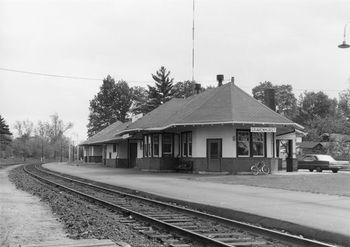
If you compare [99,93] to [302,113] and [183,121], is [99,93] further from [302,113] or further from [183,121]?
[183,121]

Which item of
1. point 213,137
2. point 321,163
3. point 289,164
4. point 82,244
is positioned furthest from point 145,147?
point 82,244

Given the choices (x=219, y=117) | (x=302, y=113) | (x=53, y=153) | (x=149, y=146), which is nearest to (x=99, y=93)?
(x=53, y=153)

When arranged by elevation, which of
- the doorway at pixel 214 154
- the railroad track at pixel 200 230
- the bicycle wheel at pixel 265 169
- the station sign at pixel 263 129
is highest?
the station sign at pixel 263 129

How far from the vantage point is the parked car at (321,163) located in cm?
3759

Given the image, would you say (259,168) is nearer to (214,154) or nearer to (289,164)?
(214,154)

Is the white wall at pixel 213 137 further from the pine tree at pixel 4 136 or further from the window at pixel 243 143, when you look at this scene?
the pine tree at pixel 4 136

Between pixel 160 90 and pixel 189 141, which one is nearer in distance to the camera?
pixel 189 141

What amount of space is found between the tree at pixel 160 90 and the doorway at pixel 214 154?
58.4m

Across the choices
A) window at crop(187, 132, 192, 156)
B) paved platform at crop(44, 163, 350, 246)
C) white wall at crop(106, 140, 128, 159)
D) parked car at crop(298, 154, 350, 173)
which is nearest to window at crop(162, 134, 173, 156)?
window at crop(187, 132, 192, 156)

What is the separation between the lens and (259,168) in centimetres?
2914

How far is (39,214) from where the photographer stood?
12398 mm

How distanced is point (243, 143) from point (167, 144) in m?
6.86

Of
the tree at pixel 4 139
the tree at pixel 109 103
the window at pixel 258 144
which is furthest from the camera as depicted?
the tree at pixel 109 103

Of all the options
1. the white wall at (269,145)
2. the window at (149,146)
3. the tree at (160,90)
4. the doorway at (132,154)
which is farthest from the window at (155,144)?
the tree at (160,90)
